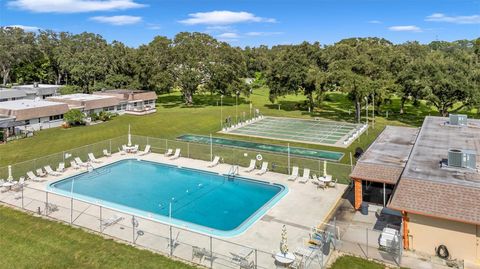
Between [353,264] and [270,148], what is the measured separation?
2068 cm

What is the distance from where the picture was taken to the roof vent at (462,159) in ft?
58.5

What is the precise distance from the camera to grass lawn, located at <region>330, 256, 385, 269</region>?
47.4 ft

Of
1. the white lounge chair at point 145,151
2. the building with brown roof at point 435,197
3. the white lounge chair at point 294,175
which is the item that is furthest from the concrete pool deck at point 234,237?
the white lounge chair at point 145,151

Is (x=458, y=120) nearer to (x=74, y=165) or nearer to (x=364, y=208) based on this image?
(x=364, y=208)

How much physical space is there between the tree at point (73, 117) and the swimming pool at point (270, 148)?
48.8ft

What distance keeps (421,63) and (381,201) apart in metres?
29.3

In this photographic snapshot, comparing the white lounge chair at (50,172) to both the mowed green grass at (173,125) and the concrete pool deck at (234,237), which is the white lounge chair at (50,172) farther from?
the mowed green grass at (173,125)

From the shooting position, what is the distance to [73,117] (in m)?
45.5

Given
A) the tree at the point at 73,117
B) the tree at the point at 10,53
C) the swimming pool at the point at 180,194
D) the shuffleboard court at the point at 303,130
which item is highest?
the tree at the point at 10,53

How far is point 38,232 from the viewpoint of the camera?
1778 cm

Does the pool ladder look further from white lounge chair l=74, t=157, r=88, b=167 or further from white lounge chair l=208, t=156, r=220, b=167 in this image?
white lounge chair l=74, t=157, r=88, b=167

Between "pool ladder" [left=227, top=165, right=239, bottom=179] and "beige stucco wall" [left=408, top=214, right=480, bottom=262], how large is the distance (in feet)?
44.5

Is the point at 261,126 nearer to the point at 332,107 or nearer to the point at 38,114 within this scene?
the point at 332,107


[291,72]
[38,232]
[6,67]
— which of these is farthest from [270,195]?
[6,67]
